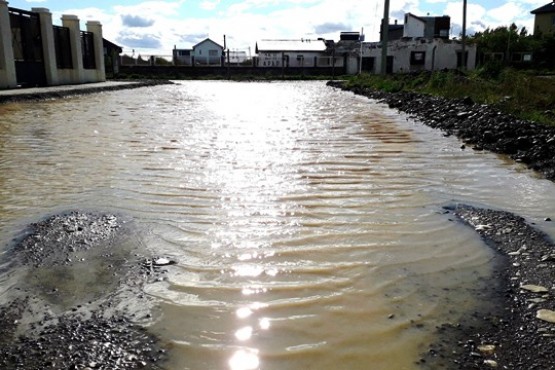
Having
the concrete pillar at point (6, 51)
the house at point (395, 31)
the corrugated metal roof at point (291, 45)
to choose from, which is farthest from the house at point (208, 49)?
the concrete pillar at point (6, 51)

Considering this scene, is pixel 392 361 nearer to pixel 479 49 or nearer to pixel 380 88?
pixel 380 88

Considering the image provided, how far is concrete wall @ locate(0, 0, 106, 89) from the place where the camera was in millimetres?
19000

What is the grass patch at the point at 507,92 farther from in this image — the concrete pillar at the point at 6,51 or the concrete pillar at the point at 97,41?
the concrete pillar at the point at 97,41

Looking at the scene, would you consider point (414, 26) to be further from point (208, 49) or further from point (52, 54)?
point (52, 54)

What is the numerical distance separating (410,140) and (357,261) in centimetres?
583

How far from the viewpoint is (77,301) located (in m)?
2.90

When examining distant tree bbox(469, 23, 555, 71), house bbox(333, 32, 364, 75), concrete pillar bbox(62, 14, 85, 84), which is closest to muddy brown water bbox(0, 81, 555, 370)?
concrete pillar bbox(62, 14, 85, 84)

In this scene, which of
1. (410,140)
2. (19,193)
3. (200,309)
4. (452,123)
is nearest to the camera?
(200,309)

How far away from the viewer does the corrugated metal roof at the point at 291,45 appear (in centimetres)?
5897

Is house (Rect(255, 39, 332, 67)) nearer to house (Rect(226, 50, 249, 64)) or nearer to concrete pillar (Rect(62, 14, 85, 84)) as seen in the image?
house (Rect(226, 50, 249, 64))

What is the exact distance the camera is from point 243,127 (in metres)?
11.0

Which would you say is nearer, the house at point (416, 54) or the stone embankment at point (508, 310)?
the stone embankment at point (508, 310)

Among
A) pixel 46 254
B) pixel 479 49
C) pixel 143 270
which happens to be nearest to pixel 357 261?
pixel 143 270

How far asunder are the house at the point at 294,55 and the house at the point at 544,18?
2719 cm
